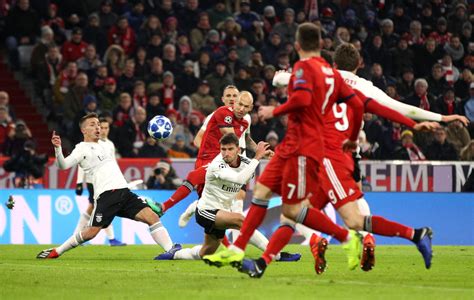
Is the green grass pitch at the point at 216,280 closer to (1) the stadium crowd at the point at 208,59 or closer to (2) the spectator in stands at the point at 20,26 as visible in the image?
(1) the stadium crowd at the point at 208,59

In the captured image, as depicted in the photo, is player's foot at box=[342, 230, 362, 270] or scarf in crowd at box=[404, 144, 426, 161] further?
scarf in crowd at box=[404, 144, 426, 161]

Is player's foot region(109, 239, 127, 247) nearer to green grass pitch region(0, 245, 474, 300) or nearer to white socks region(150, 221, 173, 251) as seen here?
green grass pitch region(0, 245, 474, 300)

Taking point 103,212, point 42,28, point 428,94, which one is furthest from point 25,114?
point 103,212

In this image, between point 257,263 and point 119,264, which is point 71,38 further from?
point 257,263

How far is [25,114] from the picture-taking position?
25750 millimetres

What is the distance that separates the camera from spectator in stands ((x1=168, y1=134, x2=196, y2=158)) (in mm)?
22469

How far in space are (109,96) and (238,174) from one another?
465 inches

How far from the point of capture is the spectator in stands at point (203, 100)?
79.3ft

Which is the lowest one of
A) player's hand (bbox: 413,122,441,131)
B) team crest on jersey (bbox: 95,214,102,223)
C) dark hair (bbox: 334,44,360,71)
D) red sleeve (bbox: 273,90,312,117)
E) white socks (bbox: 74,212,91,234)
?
white socks (bbox: 74,212,91,234)

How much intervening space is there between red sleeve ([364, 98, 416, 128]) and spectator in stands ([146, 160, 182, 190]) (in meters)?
10.2

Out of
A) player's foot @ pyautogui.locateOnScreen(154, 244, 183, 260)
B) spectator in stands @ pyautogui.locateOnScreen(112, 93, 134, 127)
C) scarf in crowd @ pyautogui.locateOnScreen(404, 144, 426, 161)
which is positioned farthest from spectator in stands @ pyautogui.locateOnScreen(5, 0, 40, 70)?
player's foot @ pyautogui.locateOnScreen(154, 244, 183, 260)

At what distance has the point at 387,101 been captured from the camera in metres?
11.4

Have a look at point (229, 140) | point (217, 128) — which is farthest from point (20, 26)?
point (229, 140)

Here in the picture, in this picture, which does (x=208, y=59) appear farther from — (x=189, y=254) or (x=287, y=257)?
(x=287, y=257)
